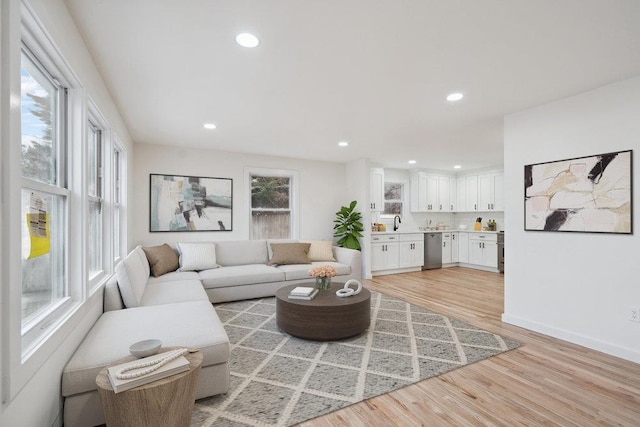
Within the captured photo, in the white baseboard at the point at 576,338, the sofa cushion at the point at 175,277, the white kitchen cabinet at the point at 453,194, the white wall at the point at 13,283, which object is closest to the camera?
the white wall at the point at 13,283

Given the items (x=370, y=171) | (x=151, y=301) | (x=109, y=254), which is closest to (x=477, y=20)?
(x=151, y=301)

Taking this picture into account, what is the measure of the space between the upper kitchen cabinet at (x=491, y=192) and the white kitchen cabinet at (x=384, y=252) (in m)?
2.40

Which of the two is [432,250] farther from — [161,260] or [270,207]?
[161,260]

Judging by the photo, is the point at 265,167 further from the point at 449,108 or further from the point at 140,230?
the point at 449,108

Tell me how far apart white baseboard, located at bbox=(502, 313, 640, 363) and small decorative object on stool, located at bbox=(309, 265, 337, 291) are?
6.66ft

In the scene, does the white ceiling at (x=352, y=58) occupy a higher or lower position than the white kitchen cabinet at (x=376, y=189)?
higher

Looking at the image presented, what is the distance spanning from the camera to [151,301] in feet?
9.07

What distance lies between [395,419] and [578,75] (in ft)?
9.56

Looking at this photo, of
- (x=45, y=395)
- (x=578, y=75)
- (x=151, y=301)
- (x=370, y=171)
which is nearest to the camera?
(x=45, y=395)

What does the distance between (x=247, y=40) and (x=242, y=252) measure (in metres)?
3.52

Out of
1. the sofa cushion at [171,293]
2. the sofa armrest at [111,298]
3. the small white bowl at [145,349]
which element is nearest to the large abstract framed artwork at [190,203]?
the sofa cushion at [171,293]

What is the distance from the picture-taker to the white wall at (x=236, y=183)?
4.71 m

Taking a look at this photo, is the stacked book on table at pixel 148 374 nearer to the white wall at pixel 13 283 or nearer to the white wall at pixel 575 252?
the white wall at pixel 13 283

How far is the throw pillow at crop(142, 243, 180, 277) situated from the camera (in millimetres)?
3908
